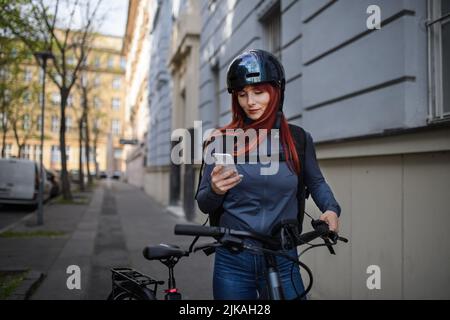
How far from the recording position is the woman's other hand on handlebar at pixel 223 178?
183cm

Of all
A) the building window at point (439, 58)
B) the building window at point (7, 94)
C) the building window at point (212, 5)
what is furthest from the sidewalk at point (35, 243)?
the building window at point (7, 94)

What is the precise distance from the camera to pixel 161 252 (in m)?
1.94

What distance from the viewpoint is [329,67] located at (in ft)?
16.9

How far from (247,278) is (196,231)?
0.43 metres

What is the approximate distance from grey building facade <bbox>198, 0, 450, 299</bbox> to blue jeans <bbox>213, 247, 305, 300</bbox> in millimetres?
1811

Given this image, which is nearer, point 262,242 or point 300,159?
point 262,242

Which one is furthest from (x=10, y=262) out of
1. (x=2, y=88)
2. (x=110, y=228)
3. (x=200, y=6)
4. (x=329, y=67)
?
(x=2, y=88)

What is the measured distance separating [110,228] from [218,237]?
10.1m

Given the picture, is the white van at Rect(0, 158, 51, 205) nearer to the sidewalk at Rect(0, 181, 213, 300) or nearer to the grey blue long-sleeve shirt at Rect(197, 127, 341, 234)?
the sidewalk at Rect(0, 181, 213, 300)

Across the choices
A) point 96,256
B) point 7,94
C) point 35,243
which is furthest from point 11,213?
point 7,94

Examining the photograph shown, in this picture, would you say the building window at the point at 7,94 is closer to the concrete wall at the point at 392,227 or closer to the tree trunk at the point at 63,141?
the tree trunk at the point at 63,141

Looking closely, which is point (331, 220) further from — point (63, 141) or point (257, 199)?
point (63, 141)

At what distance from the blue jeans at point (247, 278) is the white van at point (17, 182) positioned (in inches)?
598
